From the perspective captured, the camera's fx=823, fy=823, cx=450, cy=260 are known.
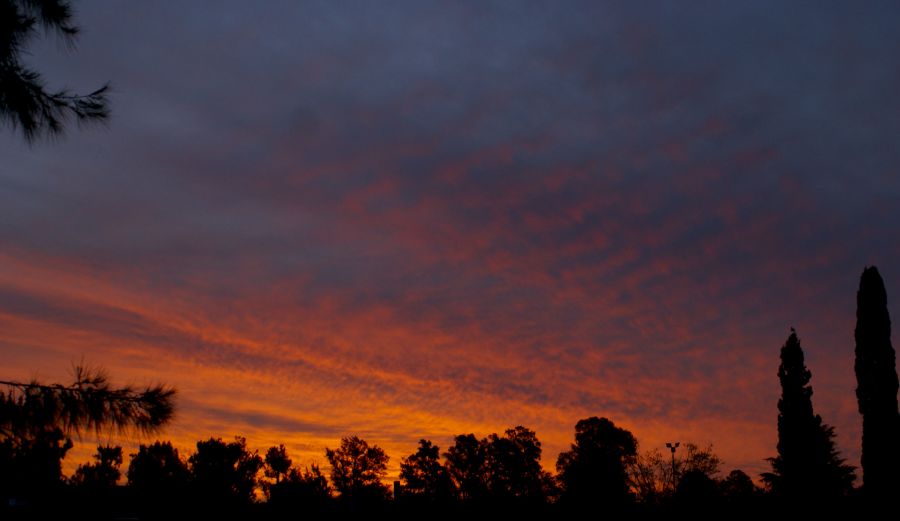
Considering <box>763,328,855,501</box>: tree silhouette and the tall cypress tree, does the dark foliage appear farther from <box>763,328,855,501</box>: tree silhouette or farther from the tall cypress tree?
the tall cypress tree

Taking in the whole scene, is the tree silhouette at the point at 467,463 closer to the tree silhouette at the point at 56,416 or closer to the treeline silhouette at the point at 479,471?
the treeline silhouette at the point at 479,471

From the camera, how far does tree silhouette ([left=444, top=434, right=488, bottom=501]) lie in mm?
97981

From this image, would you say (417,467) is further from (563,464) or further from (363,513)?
(363,513)

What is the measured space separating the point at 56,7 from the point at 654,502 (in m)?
61.7

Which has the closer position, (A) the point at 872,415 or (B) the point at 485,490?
(A) the point at 872,415

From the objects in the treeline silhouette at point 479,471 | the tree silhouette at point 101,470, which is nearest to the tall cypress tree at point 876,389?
the treeline silhouette at point 479,471

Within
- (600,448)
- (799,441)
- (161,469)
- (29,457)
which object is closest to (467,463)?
(600,448)

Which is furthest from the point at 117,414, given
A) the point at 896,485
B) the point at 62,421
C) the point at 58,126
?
the point at 896,485

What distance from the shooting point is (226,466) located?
103 m

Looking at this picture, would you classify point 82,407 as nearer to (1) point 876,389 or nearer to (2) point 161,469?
(1) point 876,389

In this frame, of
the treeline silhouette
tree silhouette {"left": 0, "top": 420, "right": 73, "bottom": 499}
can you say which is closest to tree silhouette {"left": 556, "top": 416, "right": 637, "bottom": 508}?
the treeline silhouette

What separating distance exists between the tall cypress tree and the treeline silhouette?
5cm

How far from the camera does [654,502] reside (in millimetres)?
62531

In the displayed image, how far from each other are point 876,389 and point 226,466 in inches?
3200
